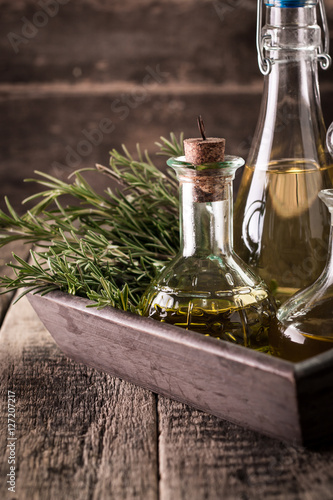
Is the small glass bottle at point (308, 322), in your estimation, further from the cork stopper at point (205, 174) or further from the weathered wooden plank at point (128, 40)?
the weathered wooden plank at point (128, 40)

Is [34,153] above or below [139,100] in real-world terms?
below

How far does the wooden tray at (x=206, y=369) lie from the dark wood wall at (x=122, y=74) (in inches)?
43.0

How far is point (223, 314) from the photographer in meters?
0.44

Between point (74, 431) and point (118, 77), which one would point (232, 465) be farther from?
point (118, 77)

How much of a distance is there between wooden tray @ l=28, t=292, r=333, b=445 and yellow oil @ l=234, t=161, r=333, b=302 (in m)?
0.14

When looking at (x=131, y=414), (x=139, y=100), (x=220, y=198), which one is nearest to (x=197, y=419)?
(x=131, y=414)

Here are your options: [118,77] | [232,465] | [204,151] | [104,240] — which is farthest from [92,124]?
[232,465]

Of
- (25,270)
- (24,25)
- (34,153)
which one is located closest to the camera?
(25,270)

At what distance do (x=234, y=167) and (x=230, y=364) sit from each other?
0.14 m

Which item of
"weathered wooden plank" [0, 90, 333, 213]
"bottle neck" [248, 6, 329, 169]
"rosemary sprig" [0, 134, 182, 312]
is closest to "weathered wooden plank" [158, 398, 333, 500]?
"rosemary sprig" [0, 134, 182, 312]

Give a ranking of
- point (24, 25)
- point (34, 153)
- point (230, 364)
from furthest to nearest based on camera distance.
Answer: point (34, 153) < point (24, 25) < point (230, 364)

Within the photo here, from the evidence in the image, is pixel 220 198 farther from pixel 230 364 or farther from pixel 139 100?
pixel 139 100

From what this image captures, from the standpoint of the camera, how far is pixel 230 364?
378 millimetres

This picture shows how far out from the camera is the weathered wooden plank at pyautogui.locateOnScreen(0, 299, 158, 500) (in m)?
0.37
